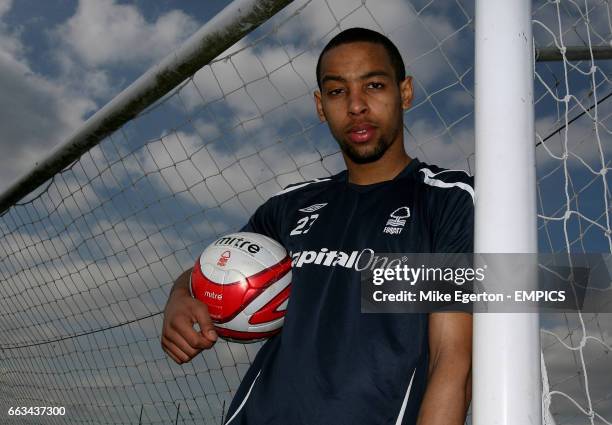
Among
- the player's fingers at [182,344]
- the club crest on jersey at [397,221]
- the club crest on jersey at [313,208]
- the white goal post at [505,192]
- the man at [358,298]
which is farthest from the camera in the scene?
the club crest on jersey at [313,208]

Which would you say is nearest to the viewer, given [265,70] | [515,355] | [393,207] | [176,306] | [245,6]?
[515,355]

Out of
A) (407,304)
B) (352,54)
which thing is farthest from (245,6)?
(407,304)

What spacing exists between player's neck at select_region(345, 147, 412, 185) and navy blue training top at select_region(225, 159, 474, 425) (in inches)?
1.7

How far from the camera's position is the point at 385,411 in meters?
1.98

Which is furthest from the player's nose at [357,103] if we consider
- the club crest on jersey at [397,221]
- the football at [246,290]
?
the football at [246,290]

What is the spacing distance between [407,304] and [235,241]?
0.79 metres

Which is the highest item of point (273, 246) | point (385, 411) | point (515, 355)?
point (273, 246)

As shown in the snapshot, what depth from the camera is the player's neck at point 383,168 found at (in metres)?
2.39

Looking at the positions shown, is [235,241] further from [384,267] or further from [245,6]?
[245,6]

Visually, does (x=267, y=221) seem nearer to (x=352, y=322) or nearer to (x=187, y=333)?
(x=187, y=333)

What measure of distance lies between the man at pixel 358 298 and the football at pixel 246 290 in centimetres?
6

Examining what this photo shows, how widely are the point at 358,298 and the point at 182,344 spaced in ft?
2.18

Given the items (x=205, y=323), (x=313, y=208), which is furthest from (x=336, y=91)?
(x=205, y=323)

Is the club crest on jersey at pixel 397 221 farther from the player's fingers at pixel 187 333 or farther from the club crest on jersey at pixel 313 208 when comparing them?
the player's fingers at pixel 187 333
